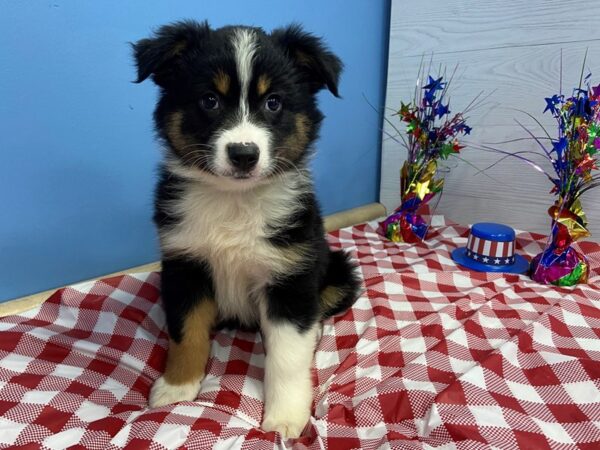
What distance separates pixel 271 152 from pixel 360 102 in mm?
2230

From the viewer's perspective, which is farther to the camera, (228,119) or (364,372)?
(364,372)

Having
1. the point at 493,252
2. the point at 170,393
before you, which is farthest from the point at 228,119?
the point at 493,252

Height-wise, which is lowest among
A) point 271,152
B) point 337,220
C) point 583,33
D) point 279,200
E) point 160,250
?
point 337,220

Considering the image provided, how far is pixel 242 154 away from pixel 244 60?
33cm

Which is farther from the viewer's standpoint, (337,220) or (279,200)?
(337,220)

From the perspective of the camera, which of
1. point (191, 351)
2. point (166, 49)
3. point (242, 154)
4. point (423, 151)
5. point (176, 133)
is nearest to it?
point (242, 154)

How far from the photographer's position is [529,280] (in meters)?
2.54

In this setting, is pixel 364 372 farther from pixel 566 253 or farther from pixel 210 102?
pixel 566 253

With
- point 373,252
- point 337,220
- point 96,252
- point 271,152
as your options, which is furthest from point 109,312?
point 337,220

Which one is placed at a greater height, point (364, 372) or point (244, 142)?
point (244, 142)

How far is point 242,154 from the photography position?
1.43 metres

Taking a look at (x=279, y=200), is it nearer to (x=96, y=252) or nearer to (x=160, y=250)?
(x=160, y=250)

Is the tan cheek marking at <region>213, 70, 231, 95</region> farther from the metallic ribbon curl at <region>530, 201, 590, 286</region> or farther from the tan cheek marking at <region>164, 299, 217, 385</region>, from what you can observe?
the metallic ribbon curl at <region>530, 201, 590, 286</region>

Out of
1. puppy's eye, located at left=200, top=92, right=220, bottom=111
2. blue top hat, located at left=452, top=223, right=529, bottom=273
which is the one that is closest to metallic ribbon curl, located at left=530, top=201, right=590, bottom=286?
blue top hat, located at left=452, top=223, right=529, bottom=273
